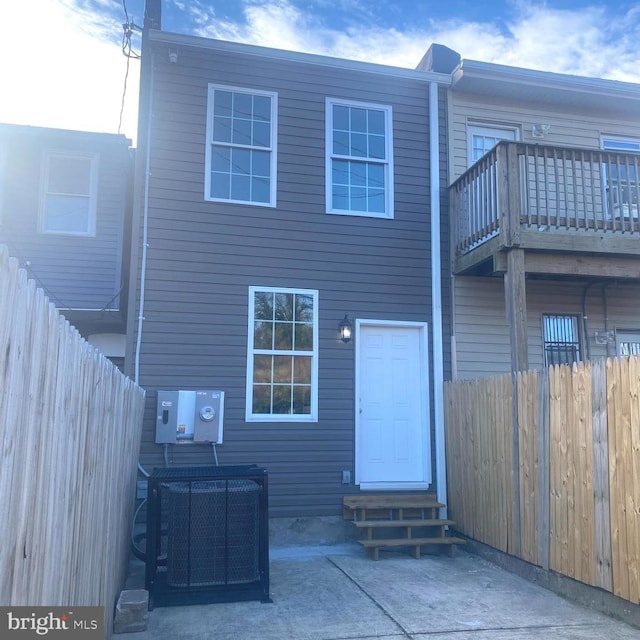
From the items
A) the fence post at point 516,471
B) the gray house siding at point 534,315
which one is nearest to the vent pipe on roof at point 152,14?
the gray house siding at point 534,315

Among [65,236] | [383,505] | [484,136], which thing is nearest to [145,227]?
[65,236]

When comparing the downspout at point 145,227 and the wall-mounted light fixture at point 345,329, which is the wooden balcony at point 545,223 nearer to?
the wall-mounted light fixture at point 345,329

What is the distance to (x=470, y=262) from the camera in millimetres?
7691

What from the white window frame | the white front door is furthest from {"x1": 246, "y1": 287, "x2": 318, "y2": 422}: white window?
the white window frame

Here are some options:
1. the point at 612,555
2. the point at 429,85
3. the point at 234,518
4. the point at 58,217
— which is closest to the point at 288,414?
the point at 234,518

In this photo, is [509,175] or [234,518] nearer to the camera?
[234,518]

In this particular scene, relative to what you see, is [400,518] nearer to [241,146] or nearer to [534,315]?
[534,315]

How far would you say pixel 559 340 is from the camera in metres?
8.55

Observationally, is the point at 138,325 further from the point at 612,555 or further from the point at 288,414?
the point at 612,555

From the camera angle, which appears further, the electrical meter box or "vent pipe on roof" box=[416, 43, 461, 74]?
Result: "vent pipe on roof" box=[416, 43, 461, 74]

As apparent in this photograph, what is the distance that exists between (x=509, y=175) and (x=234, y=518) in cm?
459

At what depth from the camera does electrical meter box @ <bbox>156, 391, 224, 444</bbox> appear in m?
6.96

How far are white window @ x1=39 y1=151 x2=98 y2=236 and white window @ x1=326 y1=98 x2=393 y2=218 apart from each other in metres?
4.40

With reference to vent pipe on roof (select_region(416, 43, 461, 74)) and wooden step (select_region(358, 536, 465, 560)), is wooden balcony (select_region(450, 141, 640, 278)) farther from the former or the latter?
wooden step (select_region(358, 536, 465, 560))
